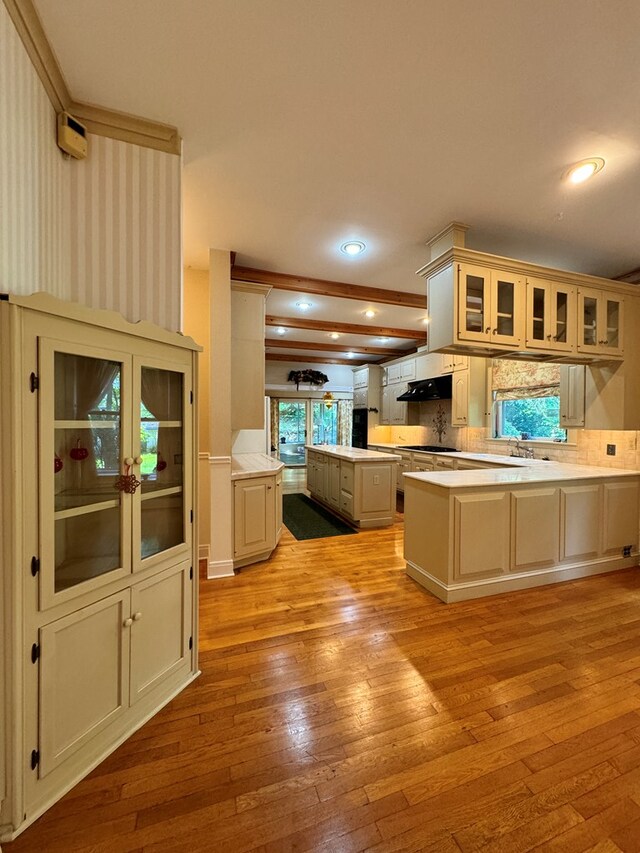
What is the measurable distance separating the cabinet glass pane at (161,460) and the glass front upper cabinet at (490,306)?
2.06 meters

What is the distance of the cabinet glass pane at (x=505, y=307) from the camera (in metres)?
2.74

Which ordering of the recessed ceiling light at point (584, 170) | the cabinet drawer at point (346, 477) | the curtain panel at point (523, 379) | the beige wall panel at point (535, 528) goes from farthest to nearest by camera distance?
the cabinet drawer at point (346, 477), the curtain panel at point (523, 379), the beige wall panel at point (535, 528), the recessed ceiling light at point (584, 170)

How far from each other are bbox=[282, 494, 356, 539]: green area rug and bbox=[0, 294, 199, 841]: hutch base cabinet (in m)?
2.50

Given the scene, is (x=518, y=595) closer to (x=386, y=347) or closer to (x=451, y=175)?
(x=451, y=175)

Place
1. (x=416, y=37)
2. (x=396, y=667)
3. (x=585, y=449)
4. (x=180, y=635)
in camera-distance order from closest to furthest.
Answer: (x=416, y=37)
(x=180, y=635)
(x=396, y=667)
(x=585, y=449)

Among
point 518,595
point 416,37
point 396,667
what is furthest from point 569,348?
point 396,667

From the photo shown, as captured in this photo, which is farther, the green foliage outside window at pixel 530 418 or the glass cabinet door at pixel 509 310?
the green foliage outside window at pixel 530 418

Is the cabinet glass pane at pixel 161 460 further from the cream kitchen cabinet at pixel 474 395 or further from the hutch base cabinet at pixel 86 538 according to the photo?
the cream kitchen cabinet at pixel 474 395

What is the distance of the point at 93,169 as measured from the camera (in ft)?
5.41

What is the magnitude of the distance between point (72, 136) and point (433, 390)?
494 centimetres

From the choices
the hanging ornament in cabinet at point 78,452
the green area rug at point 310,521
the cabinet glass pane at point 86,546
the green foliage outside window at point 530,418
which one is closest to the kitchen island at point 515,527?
the green foliage outside window at point 530,418

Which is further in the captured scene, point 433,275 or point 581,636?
point 433,275

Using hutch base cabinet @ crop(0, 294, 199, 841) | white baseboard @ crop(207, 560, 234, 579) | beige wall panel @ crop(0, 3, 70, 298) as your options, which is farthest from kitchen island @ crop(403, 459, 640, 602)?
beige wall panel @ crop(0, 3, 70, 298)

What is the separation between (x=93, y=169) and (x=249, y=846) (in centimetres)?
276
